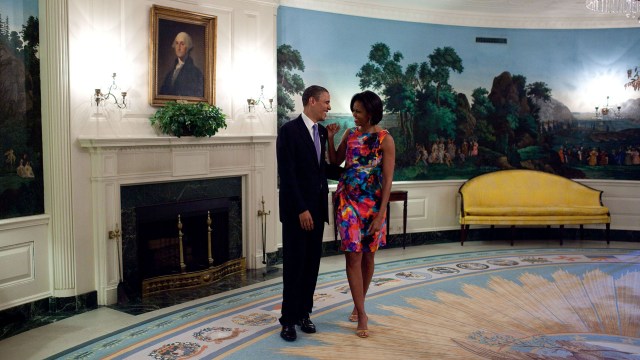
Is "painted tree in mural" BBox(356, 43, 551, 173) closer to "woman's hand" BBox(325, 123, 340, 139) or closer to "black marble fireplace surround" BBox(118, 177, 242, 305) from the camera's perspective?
"black marble fireplace surround" BBox(118, 177, 242, 305)

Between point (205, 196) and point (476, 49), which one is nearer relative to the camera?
point (205, 196)

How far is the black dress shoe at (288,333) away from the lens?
439cm

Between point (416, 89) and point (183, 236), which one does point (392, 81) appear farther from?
point (183, 236)

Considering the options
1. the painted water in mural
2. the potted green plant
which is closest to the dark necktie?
the potted green plant

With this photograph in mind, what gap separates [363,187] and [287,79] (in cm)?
348

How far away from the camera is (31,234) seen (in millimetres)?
5031

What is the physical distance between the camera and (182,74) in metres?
6.11

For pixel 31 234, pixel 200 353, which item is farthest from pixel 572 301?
pixel 31 234

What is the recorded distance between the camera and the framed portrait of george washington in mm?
5859

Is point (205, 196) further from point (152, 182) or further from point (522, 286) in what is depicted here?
point (522, 286)

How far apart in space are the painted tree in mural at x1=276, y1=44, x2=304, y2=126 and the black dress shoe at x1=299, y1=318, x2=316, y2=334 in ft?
11.1

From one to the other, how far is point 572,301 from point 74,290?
458 cm

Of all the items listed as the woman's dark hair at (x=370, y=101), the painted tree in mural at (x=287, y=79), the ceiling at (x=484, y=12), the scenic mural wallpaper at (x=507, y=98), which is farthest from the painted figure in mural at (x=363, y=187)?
the scenic mural wallpaper at (x=507, y=98)

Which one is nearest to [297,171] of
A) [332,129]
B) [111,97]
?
[332,129]
